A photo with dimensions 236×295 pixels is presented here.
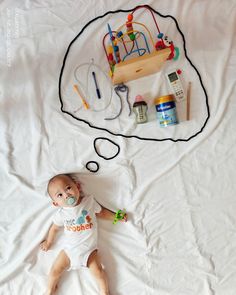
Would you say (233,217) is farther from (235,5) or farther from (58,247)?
(235,5)

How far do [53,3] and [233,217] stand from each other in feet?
3.99

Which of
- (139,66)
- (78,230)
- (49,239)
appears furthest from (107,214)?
(139,66)

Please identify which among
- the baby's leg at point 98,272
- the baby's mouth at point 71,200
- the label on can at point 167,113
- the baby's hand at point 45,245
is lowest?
the baby's leg at point 98,272

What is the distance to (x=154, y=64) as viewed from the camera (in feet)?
3.77

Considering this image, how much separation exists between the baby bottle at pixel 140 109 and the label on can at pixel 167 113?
60 mm

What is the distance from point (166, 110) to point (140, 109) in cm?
11

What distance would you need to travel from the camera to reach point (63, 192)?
1.11 metres

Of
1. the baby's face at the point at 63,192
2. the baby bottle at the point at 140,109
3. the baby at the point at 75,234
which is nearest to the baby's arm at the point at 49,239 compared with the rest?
the baby at the point at 75,234

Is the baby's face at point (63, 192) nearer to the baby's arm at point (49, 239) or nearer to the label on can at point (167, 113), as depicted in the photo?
the baby's arm at point (49, 239)

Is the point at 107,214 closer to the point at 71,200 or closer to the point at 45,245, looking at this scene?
the point at 71,200

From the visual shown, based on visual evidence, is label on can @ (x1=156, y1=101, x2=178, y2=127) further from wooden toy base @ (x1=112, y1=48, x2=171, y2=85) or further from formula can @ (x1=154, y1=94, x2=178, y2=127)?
wooden toy base @ (x1=112, y1=48, x2=171, y2=85)

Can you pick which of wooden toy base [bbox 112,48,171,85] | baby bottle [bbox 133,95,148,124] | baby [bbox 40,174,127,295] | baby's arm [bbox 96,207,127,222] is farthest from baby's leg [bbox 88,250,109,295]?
wooden toy base [bbox 112,48,171,85]

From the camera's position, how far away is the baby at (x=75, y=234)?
113 centimetres

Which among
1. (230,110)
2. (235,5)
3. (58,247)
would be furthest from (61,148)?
(235,5)
